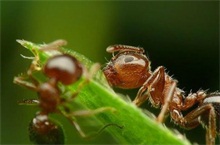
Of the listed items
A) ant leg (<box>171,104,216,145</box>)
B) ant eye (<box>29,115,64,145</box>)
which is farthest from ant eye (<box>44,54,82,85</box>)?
ant leg (<box>171,104,216,145</box>)

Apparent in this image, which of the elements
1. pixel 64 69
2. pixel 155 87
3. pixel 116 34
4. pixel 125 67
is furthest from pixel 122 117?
pixel 116 34

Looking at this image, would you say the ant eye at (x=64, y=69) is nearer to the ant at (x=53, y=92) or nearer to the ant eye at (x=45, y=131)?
the ant at (x=53, y=92)

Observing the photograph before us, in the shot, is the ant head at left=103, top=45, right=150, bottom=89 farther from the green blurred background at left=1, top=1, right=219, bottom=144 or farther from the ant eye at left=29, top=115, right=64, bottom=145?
the green blurred background at left=1, top=1, right=219, bottom=144

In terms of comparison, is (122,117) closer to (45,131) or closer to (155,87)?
(45,131)

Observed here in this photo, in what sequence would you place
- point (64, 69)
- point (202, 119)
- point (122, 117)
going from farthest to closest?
point (202, 119), point (64, 69), point (122, 117)

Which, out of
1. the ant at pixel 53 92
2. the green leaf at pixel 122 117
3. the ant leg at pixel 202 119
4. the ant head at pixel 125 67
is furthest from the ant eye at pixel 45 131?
the ant leg at pixel 202 119
